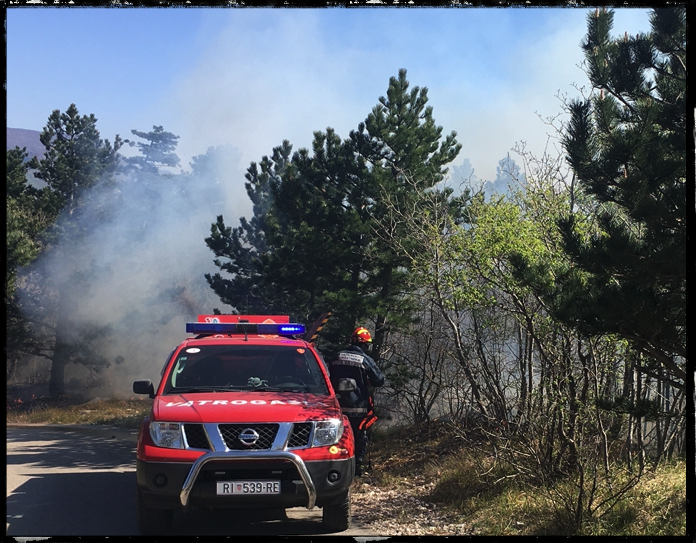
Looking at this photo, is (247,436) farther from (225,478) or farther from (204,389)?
(204,389)

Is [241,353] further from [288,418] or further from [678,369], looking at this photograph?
[678,369]

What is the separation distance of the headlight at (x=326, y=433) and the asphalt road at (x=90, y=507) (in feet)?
2.97

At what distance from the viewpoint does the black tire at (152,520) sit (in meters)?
6.67

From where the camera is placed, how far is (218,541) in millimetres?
6469

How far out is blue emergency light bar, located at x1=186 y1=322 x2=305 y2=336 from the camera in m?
8.60

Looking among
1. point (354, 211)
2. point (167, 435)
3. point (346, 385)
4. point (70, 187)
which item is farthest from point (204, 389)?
point (70, 187)

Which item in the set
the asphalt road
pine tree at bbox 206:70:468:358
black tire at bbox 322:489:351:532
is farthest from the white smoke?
black tire at bbox 322:489:351:532

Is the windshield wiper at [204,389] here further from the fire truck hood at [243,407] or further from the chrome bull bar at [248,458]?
the chrome bull bar at [248,458]

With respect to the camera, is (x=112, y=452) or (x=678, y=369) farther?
(x=112, y=452)

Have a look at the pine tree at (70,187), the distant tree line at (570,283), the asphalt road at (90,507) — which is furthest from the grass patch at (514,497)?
the pine tree at (70,187)

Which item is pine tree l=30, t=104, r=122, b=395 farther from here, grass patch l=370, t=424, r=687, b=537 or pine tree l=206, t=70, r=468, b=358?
grass patch l=370, t=424, r=687, b=537

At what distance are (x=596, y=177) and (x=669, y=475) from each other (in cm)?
331

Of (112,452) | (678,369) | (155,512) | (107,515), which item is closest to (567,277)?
(678,369)

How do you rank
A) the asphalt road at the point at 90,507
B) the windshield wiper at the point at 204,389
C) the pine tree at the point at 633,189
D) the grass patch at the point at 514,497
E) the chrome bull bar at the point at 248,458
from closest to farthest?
1. the pine tree at the point at 633,189
2. the chrome bull bar at the point at 248,458
3. the grass patch at the point at 514,497
4. the asphalt road at the point at 90,507
5. the windshield wiper at the point at 204,389
